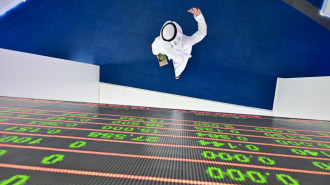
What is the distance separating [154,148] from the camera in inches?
51.9

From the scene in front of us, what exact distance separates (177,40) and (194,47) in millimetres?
842

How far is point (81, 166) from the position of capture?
41.8 inches

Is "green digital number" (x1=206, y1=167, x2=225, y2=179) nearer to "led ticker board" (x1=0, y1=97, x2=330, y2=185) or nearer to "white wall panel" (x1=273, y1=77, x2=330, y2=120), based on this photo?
"led ticker board" (x1=0, y1=97, x2=330, y2=185)

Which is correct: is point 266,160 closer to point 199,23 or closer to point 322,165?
point 322,165

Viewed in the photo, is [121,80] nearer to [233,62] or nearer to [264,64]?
[233,62]

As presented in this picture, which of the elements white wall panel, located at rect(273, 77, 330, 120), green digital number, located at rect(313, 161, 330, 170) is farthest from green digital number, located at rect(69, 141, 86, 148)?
white wall panel, located at rect(273, 77, 330, 120)

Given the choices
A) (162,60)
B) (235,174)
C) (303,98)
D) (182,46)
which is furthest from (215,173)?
(162,60)

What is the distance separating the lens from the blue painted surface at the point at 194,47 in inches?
125

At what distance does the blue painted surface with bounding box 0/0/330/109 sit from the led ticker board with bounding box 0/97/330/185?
1417mm

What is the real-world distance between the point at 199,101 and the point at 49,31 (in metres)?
3.19

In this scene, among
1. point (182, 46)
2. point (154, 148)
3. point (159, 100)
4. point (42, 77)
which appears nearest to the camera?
point (154, 148)

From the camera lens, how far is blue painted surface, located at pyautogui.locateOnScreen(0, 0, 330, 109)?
3.18 metres

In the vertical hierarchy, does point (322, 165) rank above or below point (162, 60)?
below

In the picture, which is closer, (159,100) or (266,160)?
(266,160)
